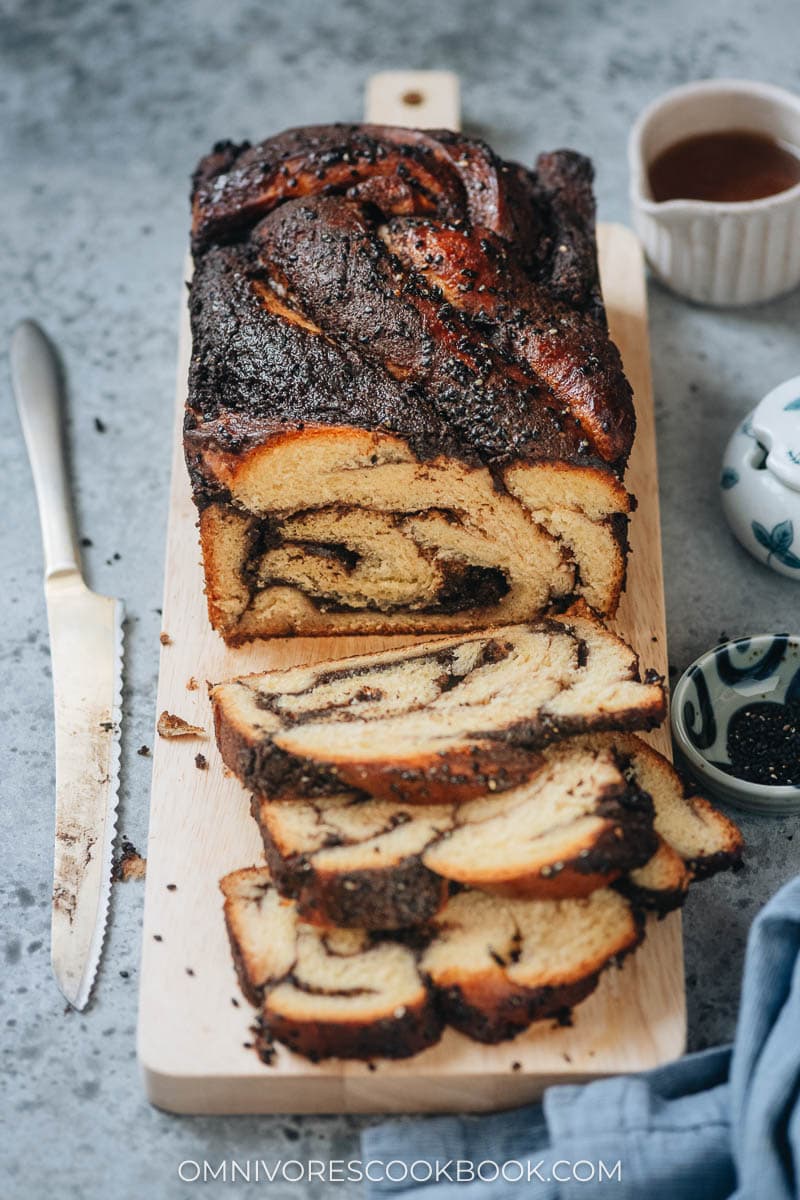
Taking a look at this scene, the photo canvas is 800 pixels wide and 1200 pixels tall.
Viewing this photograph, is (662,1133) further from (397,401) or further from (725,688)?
(397,401)

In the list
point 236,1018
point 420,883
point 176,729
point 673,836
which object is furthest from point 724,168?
point 236,1018

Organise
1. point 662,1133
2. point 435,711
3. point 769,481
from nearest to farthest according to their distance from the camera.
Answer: point 662,1133, point 435,711, point 769,481

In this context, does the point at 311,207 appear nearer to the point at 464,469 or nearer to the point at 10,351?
the point at 464,469

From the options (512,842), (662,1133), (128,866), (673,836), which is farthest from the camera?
(128,866)

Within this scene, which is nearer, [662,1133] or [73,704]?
[662,1133]

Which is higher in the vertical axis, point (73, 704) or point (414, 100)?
point (414, 100)

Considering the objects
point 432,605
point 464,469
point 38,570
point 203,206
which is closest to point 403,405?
point 464,469
